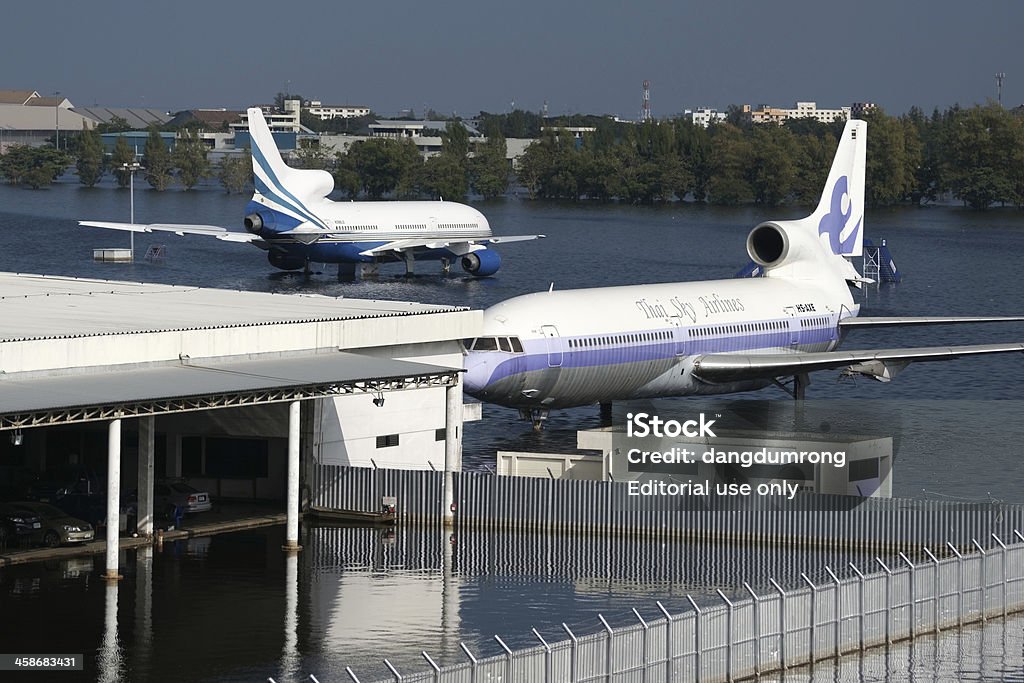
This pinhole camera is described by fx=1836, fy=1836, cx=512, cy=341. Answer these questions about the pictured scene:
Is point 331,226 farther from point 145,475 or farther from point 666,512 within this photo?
point 145,475

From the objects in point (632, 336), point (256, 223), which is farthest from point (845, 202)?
point (256, 223)

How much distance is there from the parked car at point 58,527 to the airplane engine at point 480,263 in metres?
105

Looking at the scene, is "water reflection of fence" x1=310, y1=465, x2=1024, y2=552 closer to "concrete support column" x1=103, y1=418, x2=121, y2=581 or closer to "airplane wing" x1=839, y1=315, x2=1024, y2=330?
"concrete support column" x1=103, y1=418, x2=121, y2=581

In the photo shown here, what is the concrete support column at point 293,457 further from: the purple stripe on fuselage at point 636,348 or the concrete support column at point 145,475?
the purple stripe on fuselage at point 636,348

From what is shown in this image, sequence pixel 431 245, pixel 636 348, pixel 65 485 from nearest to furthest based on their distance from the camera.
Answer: pixel 65 485 < pixel 636 348 < pixel 431 245

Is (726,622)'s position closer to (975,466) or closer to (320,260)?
(975,466)

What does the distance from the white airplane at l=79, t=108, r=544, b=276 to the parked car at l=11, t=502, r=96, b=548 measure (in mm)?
97631

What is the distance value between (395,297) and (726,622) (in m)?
106

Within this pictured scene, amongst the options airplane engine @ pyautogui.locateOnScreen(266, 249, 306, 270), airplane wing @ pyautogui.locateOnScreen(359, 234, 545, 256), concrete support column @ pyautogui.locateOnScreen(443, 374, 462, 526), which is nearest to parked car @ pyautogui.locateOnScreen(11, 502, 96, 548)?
concrete support column @ pyautogui.locateOnScreen(443, 374, 462, 526)

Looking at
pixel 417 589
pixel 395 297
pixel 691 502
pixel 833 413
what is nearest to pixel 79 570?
pixel 417 589

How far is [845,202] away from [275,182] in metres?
70.1

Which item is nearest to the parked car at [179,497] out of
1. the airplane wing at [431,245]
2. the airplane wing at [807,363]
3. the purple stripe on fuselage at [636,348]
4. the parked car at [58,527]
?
the parked car at [58,527]

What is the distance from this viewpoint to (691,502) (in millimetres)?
54500

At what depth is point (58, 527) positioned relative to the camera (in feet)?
167
